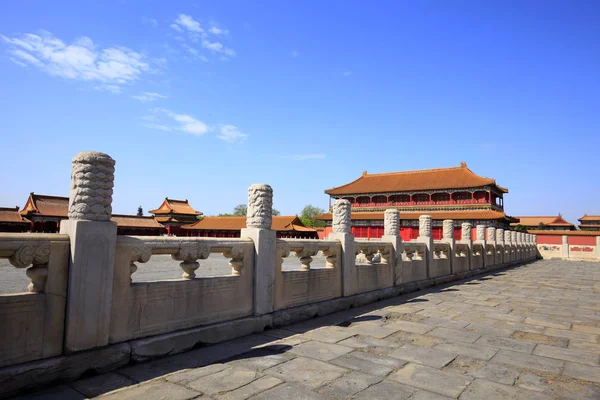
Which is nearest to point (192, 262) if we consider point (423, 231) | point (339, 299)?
point (339, 299)

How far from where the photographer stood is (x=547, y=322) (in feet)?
19.4

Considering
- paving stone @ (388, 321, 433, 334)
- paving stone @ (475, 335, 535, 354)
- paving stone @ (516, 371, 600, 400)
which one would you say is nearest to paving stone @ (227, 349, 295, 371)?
paving stone @ (388, 321, 433, 334)

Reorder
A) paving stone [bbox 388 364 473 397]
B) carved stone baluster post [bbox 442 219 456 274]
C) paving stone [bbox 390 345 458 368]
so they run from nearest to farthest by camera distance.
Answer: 1. paving stone [bbox 388 364 473 397]
2. paving stone [bbox 390 345 458 368]
3. carved stone baluster post [bbox 442 219 456 274]

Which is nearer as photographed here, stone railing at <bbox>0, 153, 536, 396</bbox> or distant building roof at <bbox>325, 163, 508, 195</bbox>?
stone railing at <bbox>0, 153, 536, 396</bbox>

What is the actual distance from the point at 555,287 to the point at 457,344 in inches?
326

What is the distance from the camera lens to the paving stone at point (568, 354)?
397cm

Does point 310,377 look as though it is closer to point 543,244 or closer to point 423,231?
point 423,231

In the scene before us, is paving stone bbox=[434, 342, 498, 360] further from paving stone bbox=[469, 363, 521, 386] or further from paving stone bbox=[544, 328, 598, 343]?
paving stone bbox=[544, 328, 598, 343]

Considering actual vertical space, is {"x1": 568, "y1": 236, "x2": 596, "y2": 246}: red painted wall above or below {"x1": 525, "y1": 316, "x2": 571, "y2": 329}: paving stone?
above

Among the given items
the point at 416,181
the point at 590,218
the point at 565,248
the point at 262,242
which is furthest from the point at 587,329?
the point at 590,218

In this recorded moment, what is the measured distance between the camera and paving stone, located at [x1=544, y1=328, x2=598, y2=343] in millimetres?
4906

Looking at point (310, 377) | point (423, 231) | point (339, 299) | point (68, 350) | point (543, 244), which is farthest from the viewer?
Answer: point (543, 244)

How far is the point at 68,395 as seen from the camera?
108 inches

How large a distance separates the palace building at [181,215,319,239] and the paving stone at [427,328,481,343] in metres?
28.0
